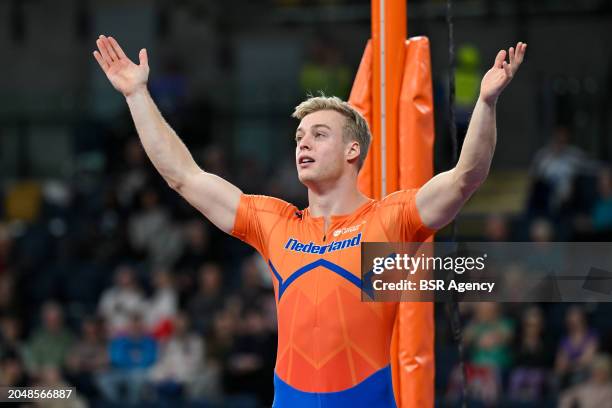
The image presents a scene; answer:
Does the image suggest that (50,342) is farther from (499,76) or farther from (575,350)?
(499,76)

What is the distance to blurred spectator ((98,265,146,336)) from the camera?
12531mm

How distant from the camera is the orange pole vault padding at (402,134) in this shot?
5.19 m

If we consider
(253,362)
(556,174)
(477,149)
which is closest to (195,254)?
(253,362)

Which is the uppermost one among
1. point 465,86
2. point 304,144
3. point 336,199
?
point 465,86

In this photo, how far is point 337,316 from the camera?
4398mm

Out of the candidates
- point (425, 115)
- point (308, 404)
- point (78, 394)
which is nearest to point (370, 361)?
point (308, 404)

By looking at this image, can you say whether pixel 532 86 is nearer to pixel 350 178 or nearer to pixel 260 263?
pixel 260 263

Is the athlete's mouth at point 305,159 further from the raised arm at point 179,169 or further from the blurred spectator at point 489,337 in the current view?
the blurred spectator at point 489,337

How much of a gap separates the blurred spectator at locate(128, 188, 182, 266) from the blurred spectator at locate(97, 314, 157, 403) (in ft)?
5.82

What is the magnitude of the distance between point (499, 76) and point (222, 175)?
1038 centimetres

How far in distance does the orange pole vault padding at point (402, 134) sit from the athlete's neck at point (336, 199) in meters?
0.69

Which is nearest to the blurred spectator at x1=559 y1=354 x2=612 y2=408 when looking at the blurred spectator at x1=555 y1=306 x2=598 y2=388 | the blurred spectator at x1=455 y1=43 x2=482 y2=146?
the blurred spectator at x1=555 y1=306 x2=598 y2=388

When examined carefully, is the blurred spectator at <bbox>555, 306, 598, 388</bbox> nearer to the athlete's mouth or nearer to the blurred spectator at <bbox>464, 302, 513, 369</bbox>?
the blurred spectator at <bbox>464, 302, 513, 369</bbox>

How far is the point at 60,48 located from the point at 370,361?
49.7ft
